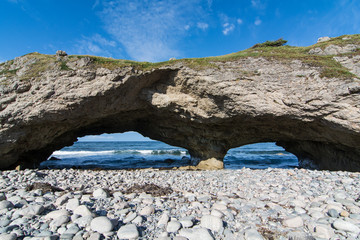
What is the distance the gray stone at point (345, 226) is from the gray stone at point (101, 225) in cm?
414

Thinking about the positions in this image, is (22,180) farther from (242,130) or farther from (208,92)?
(242,130)

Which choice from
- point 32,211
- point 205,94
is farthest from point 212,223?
point 205,94

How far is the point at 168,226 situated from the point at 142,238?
530 millimetres

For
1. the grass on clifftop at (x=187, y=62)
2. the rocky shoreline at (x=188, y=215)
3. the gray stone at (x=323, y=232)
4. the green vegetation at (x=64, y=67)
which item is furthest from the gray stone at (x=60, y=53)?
the gray stone at (x=323, y=232)

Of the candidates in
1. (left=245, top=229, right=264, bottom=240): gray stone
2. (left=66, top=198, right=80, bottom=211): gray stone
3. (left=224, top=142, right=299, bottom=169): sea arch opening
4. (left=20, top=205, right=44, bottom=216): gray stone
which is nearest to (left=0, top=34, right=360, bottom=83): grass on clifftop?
(left=66, top=198, right=80, bottom=211): gray stone

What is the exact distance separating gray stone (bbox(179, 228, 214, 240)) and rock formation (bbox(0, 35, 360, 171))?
8.59m

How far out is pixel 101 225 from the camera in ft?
10.6

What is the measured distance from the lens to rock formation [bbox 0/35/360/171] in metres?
9.47

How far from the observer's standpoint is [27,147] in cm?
1133

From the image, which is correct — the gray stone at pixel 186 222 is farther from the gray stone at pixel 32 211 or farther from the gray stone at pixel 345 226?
the gray stone at pixel 32 211

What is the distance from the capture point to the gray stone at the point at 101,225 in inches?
125

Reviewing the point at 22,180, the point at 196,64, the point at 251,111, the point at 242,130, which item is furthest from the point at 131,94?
the point at 242,130

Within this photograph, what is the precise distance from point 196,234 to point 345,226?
2.73 meters

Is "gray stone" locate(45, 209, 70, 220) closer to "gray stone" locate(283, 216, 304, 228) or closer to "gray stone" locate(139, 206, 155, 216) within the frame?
"gray stone" locate(139, 206, 155, 216)
